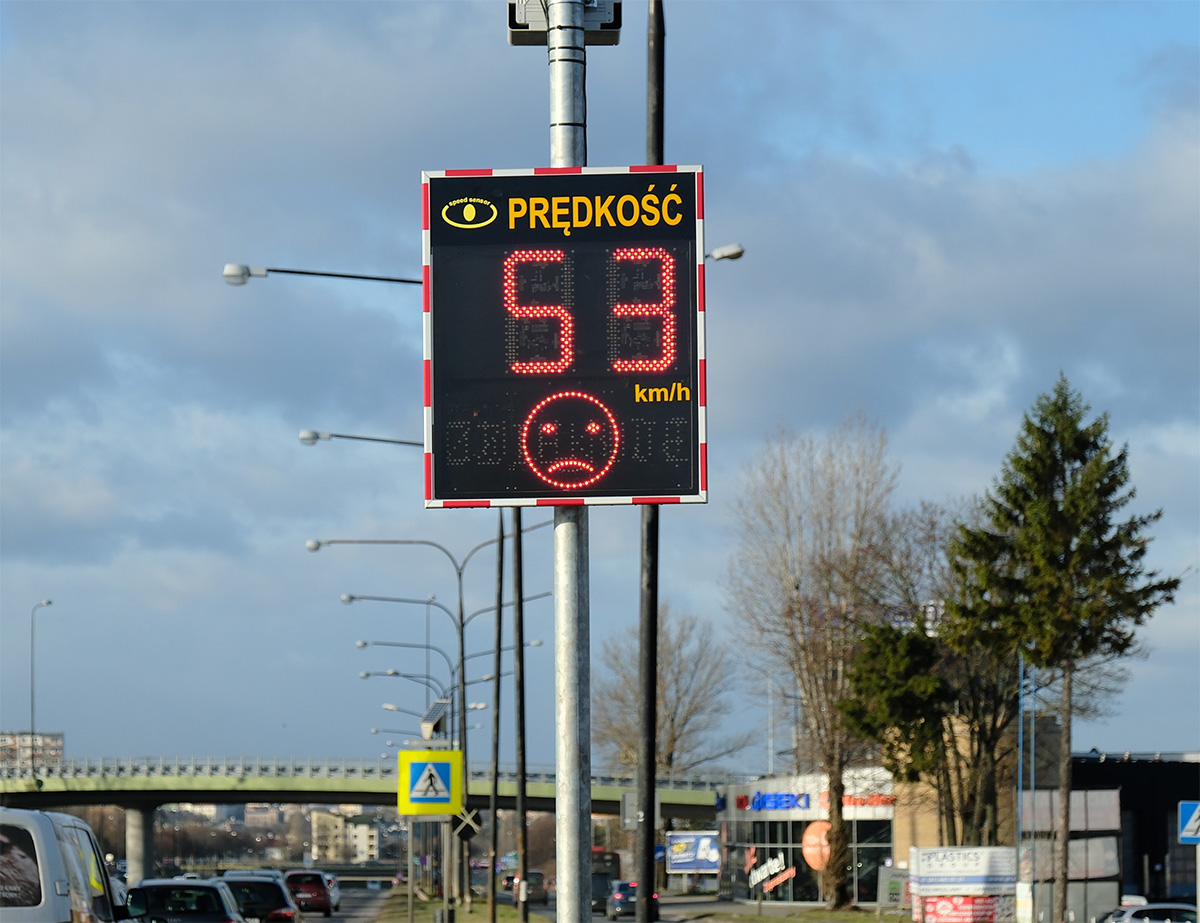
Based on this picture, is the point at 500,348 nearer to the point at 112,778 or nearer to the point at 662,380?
the point at 662,380

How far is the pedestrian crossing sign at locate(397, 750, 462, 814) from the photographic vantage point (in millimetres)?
27656

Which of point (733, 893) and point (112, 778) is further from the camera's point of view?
point (112, 778)

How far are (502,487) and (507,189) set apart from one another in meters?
1.54

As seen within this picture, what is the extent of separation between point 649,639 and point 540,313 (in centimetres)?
1022

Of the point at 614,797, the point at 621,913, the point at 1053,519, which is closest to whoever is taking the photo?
the point at 1053,519

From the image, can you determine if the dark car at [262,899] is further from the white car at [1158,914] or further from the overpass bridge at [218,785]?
the overpass bridge at [218,785]

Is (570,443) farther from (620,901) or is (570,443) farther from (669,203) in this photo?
(620,901)

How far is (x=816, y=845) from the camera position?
66.9 meters

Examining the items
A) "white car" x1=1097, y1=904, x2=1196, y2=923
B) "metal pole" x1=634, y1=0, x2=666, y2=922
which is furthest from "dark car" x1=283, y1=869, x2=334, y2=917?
"metal pole" x1=634, y1=0, x2=666, y2=922

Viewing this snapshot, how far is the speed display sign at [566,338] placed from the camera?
8.62m

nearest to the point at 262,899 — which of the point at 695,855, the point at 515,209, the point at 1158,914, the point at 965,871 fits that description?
the point at 965,871

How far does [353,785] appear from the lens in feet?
329

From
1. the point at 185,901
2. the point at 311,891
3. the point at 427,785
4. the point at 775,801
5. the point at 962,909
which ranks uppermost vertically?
the point at 427,785

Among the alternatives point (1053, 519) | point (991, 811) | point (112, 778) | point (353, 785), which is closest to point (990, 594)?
point (1053, 519)
